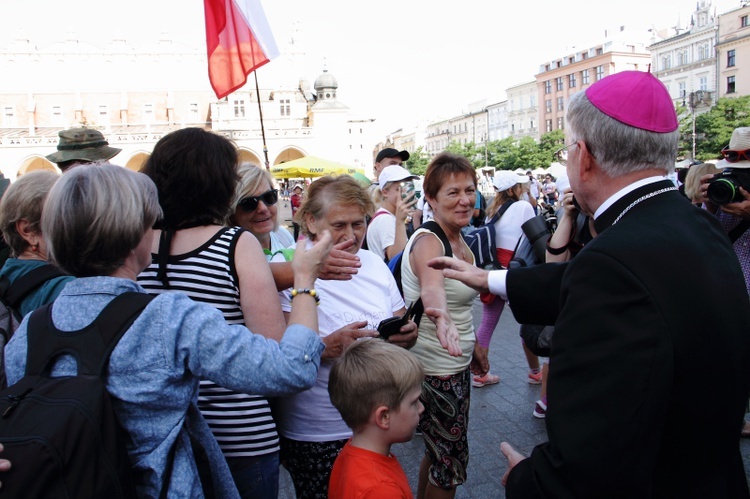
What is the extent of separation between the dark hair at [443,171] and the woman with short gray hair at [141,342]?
2.03 meters

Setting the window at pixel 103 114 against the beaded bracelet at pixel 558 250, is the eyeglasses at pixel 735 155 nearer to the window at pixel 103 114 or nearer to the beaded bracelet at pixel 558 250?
the beaded bracelet at pixel 558 250

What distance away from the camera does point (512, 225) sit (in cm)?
582

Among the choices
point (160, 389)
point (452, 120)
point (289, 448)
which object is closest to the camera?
point (160, 389)

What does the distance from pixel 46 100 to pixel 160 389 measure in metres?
85.5

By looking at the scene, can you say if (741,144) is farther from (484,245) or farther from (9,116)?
(9,116)

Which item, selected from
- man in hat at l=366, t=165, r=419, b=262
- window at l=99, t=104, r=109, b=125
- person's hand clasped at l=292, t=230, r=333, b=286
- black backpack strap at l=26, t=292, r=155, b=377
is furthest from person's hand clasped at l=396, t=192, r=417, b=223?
window at l=99, t=104, r=109, b=125

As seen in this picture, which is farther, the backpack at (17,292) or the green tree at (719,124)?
the green tree at (719,124)

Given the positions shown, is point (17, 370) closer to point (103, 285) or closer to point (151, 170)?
point (103, 285)

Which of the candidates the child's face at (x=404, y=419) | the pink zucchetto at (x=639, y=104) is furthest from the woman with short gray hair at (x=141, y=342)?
the pink zucchetto at (x=639, y=104)

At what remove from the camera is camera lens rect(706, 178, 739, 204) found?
3.47 meters

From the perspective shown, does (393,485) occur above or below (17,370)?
below

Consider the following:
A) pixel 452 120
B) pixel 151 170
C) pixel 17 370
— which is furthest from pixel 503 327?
pixel 452 120

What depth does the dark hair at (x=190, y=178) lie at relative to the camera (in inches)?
82.0

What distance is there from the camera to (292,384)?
1.58m
